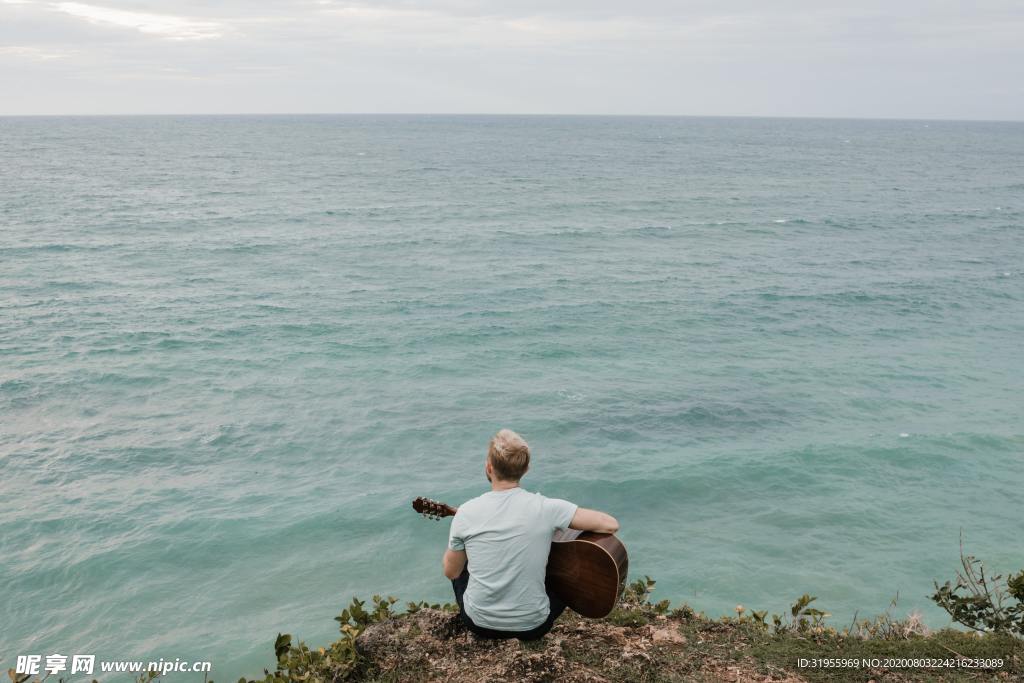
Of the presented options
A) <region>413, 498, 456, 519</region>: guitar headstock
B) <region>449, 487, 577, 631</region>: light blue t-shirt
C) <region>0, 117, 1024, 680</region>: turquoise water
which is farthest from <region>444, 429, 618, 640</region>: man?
<region>0, 117, 1024, 680</region>: turquoise water

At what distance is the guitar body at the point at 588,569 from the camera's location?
5703mm

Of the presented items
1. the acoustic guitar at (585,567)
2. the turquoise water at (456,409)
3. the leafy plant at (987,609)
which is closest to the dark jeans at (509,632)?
the acoustic guitar at (585,567)

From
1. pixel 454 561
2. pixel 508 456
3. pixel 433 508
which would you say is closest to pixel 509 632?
pixel 454 561

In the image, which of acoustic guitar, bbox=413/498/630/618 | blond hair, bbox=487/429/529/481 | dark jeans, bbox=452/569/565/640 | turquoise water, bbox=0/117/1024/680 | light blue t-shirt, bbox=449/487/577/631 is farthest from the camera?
turquoise water, bbox=0/117/1024/680

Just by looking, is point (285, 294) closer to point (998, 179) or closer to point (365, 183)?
point (365, 183)

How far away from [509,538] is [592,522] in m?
0.60

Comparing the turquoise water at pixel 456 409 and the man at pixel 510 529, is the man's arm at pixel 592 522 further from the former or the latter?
the turquoise water at pixel 456 409

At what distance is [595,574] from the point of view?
5.80 meters

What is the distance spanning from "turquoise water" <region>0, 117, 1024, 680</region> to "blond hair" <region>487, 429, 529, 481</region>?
32.4ft

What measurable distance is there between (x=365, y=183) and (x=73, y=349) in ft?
194

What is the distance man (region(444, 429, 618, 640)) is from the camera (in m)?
5.59

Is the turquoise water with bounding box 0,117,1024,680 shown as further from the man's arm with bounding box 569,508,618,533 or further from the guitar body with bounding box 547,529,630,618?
the man's arm with bounding box 569,508,618,533

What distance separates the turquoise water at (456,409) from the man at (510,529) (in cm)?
931

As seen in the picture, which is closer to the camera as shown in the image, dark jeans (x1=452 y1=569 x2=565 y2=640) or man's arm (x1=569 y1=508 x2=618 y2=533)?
man's arm (x1=569 y1=508 x2=618 y2=533)
